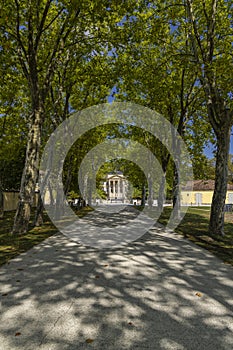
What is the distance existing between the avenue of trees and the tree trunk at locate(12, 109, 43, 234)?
0.13 ft

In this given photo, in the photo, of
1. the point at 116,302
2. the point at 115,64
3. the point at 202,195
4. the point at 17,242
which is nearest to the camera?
the point at 116,302

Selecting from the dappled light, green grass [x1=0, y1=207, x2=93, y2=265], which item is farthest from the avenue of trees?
the dappled light

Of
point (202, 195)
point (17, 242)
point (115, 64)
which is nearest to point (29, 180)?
point (17, 242)

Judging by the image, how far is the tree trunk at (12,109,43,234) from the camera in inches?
425

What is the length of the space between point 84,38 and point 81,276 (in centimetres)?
1189

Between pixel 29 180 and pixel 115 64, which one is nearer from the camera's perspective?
pixel 29 180

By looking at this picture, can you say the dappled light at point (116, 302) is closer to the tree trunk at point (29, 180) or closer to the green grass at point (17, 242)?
the green grass at point (17, 242)

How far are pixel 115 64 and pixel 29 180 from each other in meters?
7.67

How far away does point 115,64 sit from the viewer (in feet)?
45.9

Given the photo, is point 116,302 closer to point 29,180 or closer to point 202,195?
point 29,180

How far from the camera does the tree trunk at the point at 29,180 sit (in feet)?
35.4

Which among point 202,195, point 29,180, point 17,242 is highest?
point 29,180

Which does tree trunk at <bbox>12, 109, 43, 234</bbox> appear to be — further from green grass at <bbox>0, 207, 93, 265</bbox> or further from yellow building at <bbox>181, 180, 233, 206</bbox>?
yellow building at <bbox>181, 180, 233, 206</bbox>

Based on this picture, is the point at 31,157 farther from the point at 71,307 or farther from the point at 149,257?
the point at 71,307
